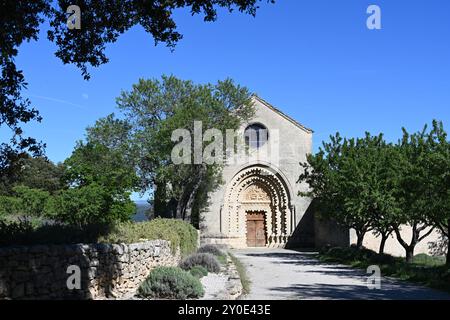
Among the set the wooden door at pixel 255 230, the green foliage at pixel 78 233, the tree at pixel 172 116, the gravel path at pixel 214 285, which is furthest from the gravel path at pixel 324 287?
the wooden door at pixel 255 230

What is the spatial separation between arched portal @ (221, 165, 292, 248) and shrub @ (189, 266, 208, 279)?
19611 mm

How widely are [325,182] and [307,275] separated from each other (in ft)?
30.7

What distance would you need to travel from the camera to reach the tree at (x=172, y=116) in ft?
85.9

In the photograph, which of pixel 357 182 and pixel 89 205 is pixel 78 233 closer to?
pixel 357 182

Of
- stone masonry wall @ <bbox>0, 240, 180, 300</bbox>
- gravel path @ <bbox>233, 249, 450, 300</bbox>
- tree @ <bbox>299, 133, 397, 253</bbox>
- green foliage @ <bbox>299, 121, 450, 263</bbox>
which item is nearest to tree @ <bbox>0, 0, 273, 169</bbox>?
stone masonry wall @ <bbox>0, 240, 180, 300</bbox>

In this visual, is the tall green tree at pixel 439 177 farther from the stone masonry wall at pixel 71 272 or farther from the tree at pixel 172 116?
the tree at pixel 172 116

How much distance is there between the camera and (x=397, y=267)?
55.4 feet

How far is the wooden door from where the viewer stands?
36.2m

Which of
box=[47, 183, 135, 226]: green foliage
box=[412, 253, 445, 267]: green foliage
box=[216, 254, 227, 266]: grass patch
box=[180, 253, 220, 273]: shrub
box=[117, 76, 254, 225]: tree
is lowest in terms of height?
box=[412, 253, 445, 267]: green foliage

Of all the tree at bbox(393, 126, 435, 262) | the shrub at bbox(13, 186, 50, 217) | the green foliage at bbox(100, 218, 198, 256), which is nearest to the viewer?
the green foliage at bbox(100, 218, 198, 256)

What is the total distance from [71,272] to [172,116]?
18.6 meters

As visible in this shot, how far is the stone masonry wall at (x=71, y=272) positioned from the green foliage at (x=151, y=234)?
620mm

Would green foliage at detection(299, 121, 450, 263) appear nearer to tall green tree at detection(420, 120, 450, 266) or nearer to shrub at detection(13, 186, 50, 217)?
tall green tree at detection(420, 120, 450, 266)

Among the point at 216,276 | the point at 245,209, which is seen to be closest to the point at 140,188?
→ the point at 245,209
